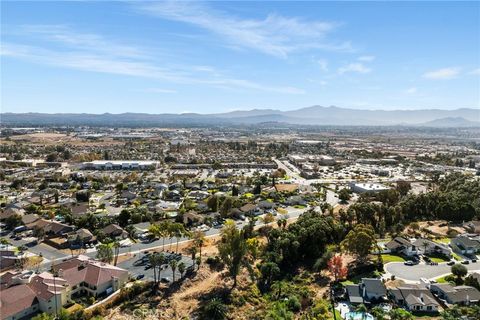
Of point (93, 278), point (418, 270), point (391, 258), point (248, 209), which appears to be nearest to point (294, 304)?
point (418, 270)

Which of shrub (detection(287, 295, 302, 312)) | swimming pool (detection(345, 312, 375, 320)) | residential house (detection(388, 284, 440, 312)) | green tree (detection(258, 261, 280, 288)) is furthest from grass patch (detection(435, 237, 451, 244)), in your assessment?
shrub (detection(287, 295, 302, 312))

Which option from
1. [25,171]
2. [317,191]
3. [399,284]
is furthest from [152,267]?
[25,171]

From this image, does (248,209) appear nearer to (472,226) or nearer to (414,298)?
(472,226)

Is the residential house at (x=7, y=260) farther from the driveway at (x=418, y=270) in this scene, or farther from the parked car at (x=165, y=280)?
the driveway at (x=418, y=270)

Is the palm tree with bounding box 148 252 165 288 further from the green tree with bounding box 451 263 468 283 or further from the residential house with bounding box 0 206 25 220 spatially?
the residential house with bounding box 0 206 25 220

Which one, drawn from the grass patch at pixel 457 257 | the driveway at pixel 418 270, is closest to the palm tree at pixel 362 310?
the driveway at pixel 418 270

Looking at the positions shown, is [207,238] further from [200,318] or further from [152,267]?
[200,318]
